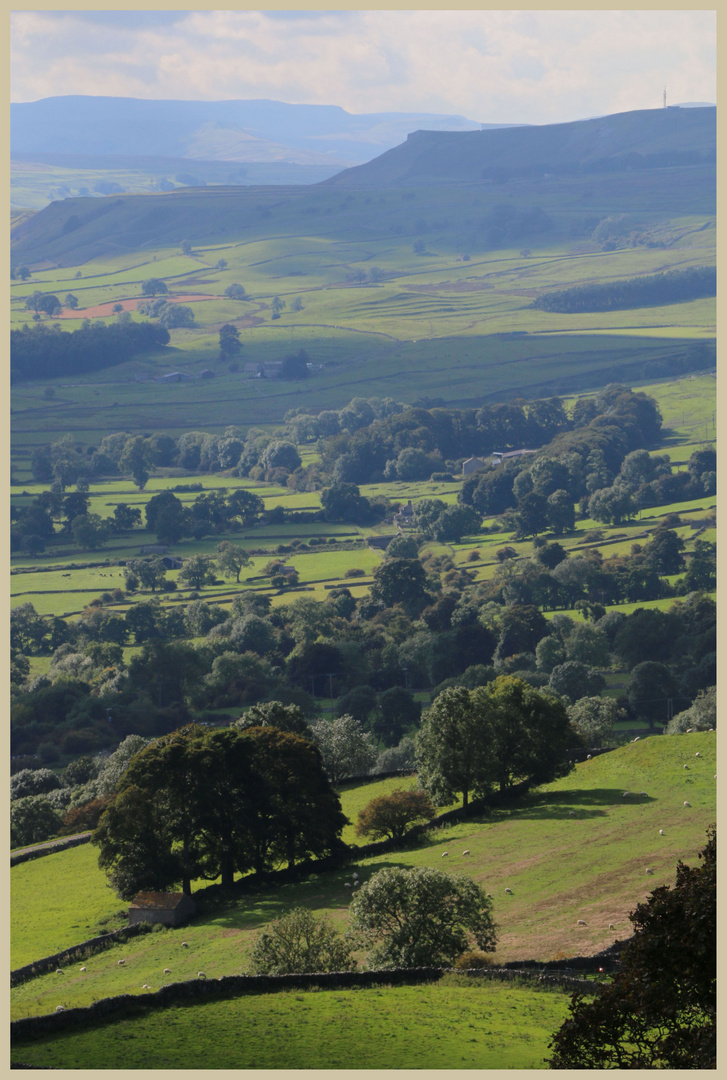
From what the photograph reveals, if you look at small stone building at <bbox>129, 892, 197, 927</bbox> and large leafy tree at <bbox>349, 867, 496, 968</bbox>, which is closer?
large leafy tree at <bbox>349, 867, 496, 968</bbox>

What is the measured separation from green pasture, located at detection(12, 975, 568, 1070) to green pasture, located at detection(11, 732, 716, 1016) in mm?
4363

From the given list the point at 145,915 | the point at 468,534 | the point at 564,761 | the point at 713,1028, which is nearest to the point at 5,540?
the point at 713,1028

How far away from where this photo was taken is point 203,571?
145 meters

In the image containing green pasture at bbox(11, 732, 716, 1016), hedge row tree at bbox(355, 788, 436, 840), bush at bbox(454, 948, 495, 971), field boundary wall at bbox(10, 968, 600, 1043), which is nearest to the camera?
field boundary wall at bbox(10, 968, 600, 1043)

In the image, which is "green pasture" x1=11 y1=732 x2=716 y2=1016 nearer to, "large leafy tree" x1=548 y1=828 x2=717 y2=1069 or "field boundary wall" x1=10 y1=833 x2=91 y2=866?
"field boundary wall" x1=10 y1=833 x2=91 y2=866

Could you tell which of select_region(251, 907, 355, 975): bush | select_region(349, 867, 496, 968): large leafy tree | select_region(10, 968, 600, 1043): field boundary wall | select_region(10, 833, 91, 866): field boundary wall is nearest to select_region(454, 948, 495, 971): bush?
select_region(349, 867, 496, 968): large leafy tree

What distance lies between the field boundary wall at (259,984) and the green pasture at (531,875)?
95.1 inches

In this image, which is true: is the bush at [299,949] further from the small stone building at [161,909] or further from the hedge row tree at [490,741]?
the hedge row tree at [490,741]

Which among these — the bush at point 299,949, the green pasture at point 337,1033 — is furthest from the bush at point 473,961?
the bush at point 299,949

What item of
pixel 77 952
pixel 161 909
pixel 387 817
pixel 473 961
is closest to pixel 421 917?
pixel 473 961

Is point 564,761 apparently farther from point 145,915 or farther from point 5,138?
point 5,138

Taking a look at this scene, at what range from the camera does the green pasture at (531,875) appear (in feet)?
140

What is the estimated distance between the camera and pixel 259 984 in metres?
36.2

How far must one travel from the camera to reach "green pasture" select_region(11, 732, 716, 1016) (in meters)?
42.7
